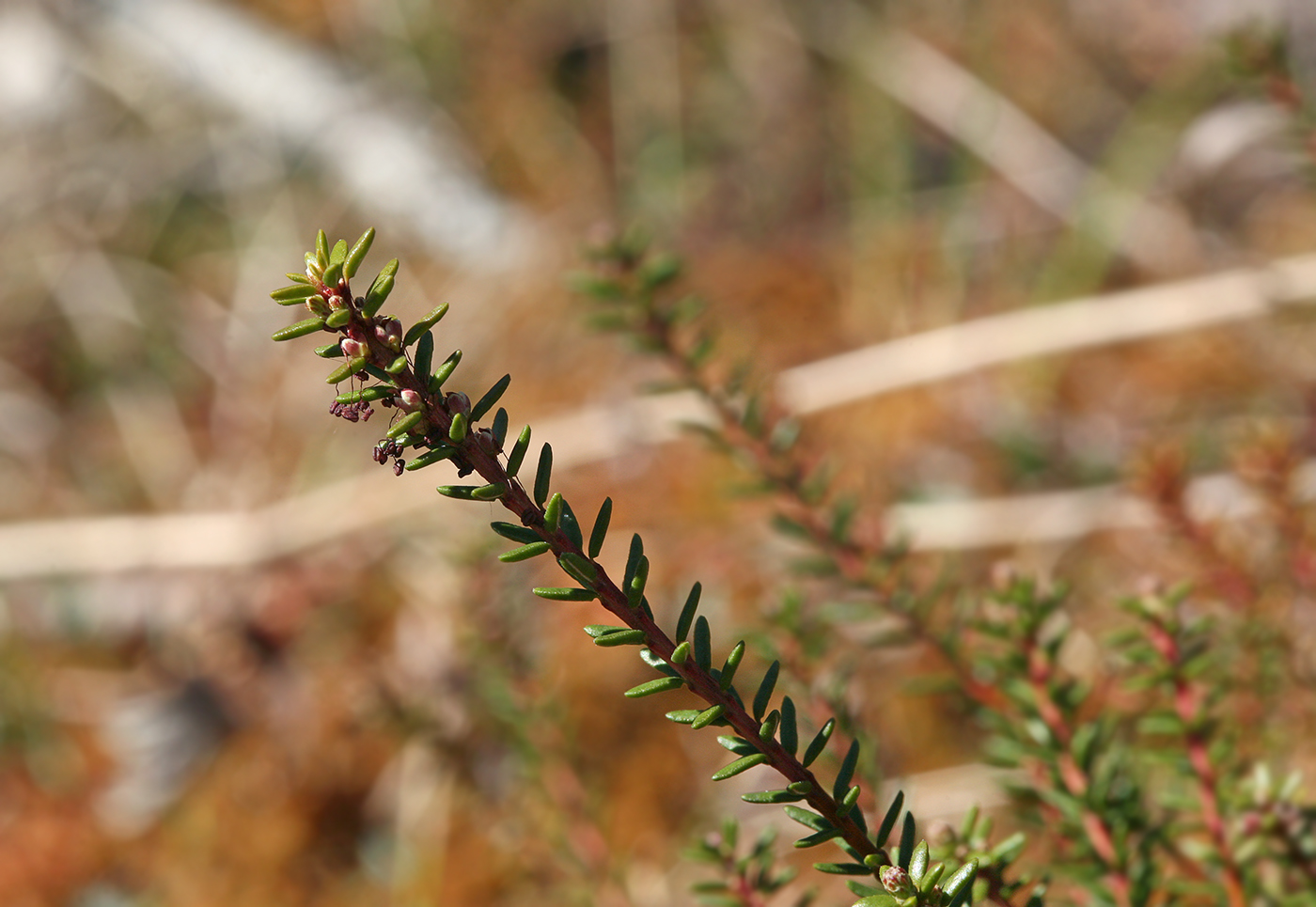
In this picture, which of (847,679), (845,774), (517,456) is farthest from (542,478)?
(847,679)

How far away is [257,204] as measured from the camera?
307 centimetres

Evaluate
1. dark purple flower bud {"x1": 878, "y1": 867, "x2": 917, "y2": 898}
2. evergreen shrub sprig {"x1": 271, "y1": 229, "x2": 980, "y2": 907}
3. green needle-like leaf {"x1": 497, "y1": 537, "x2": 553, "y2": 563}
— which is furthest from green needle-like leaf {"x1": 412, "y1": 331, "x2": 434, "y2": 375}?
dark purple flower bud {"x1": 878, "y1": 867, "x2": 917, "y2": 898}

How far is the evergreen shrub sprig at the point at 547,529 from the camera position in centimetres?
54

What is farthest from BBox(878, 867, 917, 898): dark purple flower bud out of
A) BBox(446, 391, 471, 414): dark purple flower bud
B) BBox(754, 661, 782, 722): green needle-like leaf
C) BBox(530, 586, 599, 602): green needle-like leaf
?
BBox(446, 391, 471, 414): dark purple flower bud

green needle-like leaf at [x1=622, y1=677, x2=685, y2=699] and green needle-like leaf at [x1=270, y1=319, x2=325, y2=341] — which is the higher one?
green needle-like leaf at [x1=270, y1=319, x2=325, y2=341]

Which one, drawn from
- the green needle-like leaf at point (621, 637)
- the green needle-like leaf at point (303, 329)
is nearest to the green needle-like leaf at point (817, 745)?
the green needle-like leaf at point (621, 637)

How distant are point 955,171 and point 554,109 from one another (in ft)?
3.88

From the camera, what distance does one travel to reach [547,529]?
1.86 feet

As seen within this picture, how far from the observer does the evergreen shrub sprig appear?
54 centimetres

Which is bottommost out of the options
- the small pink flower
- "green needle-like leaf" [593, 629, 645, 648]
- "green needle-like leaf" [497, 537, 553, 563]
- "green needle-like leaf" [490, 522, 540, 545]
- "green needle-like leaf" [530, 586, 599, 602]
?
"green needle-like leaf" [593, 629, 645, 648]

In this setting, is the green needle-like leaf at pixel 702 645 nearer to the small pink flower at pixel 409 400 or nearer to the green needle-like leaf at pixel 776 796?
the green needle-like leaf at pixel 776 796

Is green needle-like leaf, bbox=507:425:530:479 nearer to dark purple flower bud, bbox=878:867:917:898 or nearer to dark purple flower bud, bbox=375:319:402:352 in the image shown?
dark purple flower bud, bbox=375:319:402:352

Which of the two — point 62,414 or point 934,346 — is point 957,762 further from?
point 62,414

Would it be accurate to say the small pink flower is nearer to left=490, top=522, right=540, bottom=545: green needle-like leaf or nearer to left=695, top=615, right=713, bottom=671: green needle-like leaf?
left=490, top=522, right=540, bottom=545: green needle-like leaf
